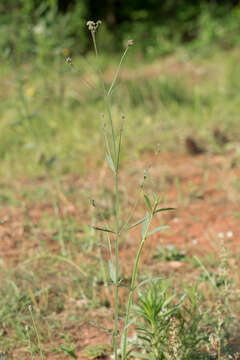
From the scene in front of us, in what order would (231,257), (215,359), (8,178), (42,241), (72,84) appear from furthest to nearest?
(72,84) < (8,178) < (42,241) < (231,257) < (215,359)

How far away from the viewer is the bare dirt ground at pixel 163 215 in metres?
2.31

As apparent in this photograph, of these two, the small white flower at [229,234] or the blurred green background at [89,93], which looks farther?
the blurred green background at [89,93]

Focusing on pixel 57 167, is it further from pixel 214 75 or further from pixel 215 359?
pixel 214 75

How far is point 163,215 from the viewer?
9.46ft

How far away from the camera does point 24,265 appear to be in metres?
2.33

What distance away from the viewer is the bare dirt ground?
2307 mm

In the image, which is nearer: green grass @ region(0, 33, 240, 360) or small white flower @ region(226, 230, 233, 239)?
green grass @ region(0, 33, 240, 360)

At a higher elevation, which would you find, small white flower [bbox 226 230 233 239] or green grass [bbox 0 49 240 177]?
small white flower [bbox 226 230 233 239]

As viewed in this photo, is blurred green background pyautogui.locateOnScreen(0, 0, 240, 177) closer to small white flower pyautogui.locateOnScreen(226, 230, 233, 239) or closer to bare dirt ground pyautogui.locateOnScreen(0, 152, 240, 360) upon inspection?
bare dirt ground pyautogui.locateOnScreen(0, 152, 240, 360)

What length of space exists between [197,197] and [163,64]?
541cm

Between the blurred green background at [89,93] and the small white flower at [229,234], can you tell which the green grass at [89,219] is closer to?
the blurred green background at [89,93]

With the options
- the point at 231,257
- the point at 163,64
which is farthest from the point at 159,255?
the point at 163,64

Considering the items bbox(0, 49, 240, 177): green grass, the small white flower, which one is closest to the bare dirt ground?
the small white flower

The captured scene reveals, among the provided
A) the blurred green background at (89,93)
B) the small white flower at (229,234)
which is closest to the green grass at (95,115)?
the blurred green background at (89,93)
